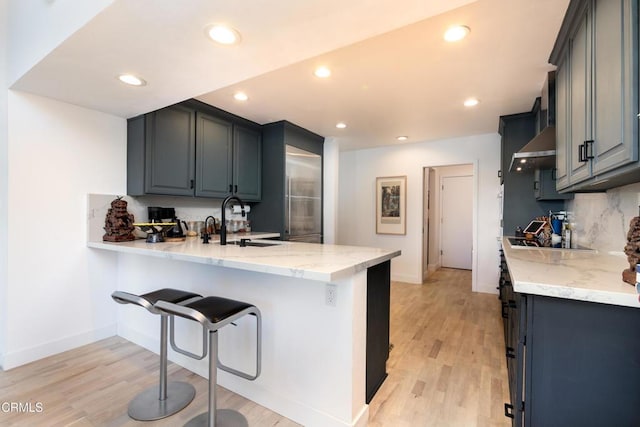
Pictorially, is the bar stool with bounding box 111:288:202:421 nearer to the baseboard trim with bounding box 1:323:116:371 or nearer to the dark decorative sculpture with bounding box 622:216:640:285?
the baseboard trim with bounding box 1:323:116:371

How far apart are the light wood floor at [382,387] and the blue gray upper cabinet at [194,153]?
1.52 m

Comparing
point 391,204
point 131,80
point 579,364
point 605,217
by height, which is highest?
point 131,80

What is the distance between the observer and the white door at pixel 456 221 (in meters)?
6.43

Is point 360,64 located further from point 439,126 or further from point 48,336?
point 48,336

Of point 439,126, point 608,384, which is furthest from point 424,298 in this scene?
point 608,384

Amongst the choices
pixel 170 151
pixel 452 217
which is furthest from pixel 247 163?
pixel 452 217

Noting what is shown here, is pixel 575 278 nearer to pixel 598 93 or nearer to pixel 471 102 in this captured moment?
pixel 598 93

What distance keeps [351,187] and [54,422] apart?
4805 millimetres

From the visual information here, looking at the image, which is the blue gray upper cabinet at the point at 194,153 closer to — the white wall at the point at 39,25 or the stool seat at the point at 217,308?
the white wall at the point at 39,25

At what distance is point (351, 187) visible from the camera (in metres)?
5.66

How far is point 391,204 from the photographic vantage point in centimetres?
520

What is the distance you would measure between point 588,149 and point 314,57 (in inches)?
70.4

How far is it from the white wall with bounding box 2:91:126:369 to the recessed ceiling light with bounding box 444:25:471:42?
2973mm
